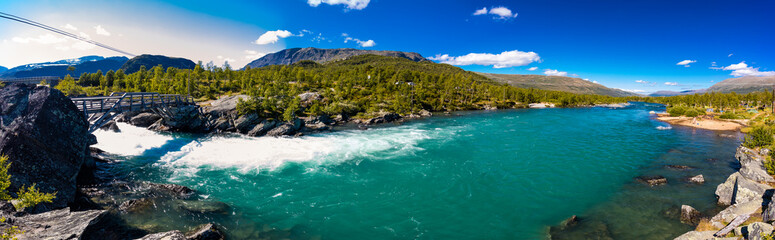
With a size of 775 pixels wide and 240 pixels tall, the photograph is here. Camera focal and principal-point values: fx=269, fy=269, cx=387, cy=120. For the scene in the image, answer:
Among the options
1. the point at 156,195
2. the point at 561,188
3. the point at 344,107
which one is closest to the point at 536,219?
the point at 561,188

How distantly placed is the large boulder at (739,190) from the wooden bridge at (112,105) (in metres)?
52.1

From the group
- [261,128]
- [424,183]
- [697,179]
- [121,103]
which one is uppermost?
[121,103]

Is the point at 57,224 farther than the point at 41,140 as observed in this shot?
No

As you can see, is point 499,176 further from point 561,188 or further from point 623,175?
point 623,175

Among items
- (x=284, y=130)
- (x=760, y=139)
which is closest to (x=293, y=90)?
(x=284, y=130)

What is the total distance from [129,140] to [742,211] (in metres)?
60.6

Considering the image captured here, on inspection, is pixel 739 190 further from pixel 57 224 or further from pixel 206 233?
pixel 57 224

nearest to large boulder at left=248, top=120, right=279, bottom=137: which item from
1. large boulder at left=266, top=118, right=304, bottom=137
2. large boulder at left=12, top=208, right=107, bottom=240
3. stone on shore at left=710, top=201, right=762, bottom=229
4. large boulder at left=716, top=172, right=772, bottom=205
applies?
large boulder at left=266, top=118, right=304, bottom=137

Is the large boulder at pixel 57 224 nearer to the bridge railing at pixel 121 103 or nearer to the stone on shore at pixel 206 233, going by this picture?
the stone on shore at pixel 206 233

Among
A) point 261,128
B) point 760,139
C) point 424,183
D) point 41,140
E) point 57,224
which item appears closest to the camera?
point 57,224

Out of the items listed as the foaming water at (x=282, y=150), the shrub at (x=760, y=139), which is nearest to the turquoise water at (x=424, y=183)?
the foaming water at (x=282, y=150)

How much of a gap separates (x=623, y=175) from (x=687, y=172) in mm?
6651

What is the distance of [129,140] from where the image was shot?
123 feet

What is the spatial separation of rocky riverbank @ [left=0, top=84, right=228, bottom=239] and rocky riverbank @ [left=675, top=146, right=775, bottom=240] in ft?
81.1
